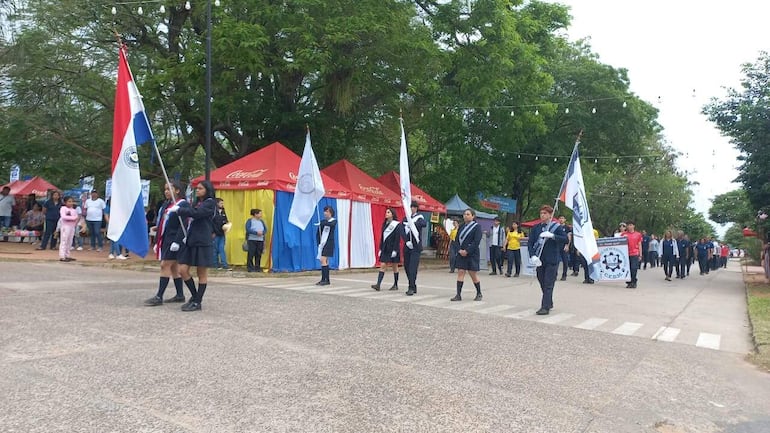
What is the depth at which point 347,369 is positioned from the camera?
17.3 ft

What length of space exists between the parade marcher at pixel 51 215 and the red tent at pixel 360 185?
A: 27.9ft

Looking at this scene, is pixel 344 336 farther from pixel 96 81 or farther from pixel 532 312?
pixel 96 81

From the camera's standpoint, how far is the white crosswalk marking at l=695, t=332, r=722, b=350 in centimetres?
795

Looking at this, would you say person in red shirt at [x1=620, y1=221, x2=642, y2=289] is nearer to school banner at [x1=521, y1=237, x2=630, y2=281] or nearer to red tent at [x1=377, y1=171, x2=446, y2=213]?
school banner at [x1=521, y1=237, x2=630, y2=281]

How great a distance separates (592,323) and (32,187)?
24485 millimetres

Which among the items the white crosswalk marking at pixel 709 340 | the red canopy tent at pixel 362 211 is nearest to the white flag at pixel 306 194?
the red canopy tent at pixel 362 211

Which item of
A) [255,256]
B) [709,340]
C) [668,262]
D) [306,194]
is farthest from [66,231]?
[668,262]

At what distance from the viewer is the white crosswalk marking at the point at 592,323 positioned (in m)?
8.91

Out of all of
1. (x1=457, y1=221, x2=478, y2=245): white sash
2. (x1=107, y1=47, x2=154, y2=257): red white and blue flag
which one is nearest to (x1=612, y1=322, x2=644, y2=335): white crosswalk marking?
(x1=457, y1=221, x2=478, y2=245): white sash

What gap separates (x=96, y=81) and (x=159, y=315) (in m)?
16.0

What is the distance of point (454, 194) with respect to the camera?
28359 millimetres

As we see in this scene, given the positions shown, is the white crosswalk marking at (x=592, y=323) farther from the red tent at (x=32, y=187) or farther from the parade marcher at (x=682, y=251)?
the red tent at (x=32, y=187)

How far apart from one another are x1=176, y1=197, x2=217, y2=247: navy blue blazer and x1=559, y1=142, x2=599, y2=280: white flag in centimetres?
660

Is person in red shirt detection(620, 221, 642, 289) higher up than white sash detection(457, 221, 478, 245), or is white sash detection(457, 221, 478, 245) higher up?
white sash detection(457, 221, 478, 245)
